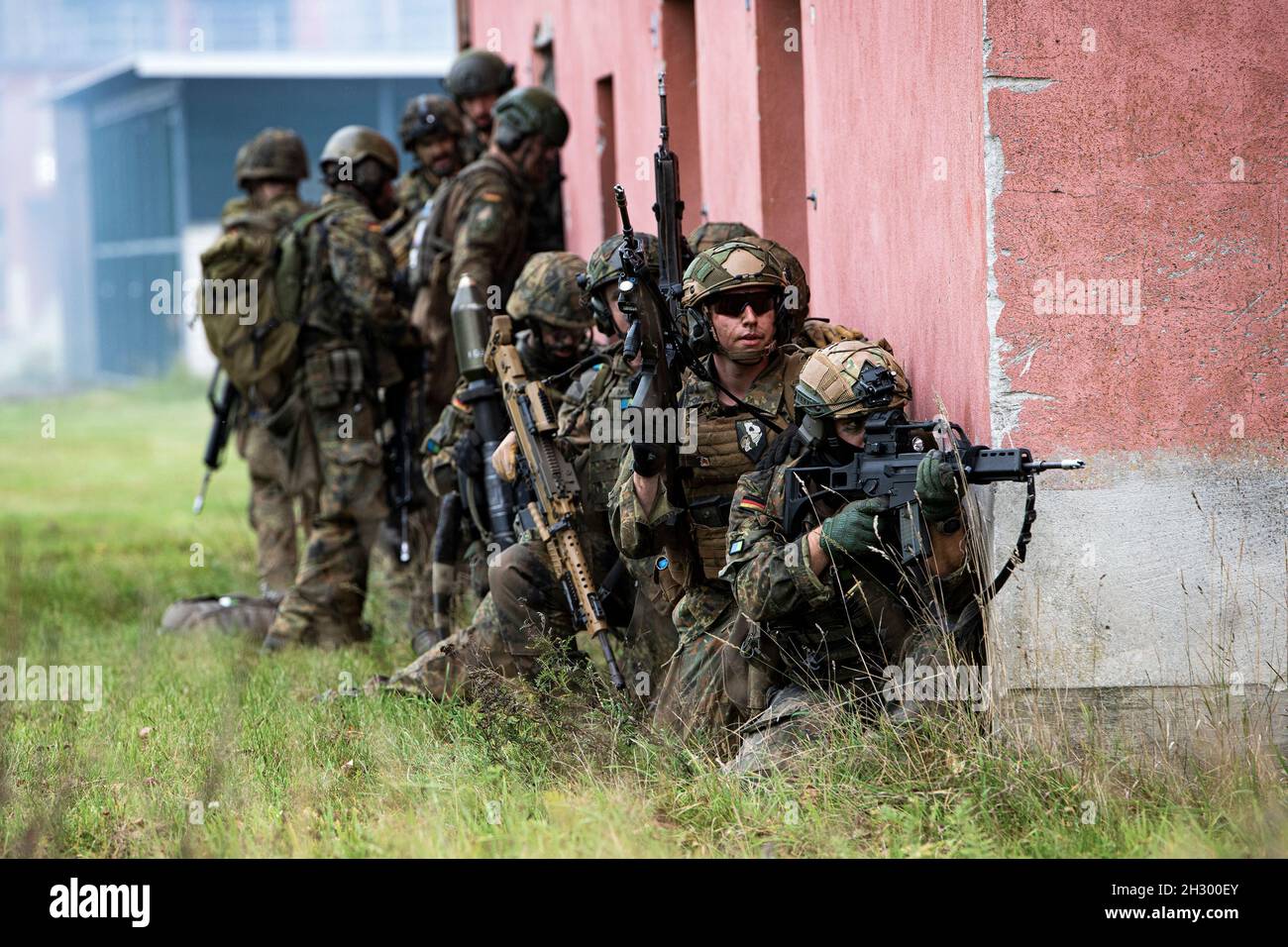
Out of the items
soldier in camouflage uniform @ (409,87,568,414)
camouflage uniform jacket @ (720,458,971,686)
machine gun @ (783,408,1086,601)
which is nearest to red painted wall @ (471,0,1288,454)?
machine gun @ (783,408,1086,601)

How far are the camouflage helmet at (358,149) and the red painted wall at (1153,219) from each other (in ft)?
16.9

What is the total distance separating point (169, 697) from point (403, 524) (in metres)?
2.20

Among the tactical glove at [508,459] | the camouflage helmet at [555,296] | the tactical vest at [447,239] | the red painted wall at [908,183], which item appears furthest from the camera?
the tactical vest at [447,239]

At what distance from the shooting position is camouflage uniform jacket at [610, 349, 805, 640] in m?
5.00

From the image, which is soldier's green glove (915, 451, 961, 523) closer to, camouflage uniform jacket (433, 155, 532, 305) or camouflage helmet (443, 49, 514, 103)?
camouflage uniform jacket (433, 155, 532, 305)

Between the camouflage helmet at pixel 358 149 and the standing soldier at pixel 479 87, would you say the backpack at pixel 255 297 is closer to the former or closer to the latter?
the camouflage helmet at pixel 358 149

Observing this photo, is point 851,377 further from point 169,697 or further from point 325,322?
point 325,322

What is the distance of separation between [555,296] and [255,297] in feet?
8.07

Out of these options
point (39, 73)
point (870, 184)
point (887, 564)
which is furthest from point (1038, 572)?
point (39, 73)

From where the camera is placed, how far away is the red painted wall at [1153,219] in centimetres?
436

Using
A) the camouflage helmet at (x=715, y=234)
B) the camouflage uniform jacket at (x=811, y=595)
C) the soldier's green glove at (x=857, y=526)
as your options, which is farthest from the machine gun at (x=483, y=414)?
the soldier's green glove at (x=857, y=526)

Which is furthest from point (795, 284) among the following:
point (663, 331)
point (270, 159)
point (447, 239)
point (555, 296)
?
point (270, 159)

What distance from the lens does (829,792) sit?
14.0 ft

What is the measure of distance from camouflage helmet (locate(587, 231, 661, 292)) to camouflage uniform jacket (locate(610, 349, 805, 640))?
1.95 ft
